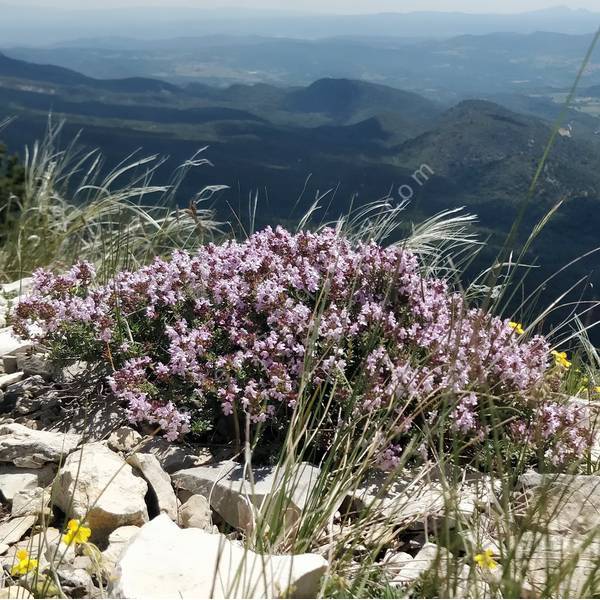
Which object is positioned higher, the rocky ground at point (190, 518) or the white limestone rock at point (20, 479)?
the rocky ground at point (190, 518)

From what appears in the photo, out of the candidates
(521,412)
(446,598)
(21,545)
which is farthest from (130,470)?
(521,412)

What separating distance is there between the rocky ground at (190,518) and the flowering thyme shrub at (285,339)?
24 cm

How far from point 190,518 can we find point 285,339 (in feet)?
3.19

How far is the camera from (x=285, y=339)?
3.59 meters

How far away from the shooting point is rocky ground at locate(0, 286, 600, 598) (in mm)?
2398

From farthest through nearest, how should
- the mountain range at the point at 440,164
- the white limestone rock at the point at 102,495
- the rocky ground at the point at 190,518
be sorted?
the mountain range at the point at 440,164, the white limestone rock at the point at 102,495, the rocky ground at the point at 190,518

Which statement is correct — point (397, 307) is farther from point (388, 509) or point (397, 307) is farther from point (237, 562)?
point (237, 562)

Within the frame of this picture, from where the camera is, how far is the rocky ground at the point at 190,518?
240cm

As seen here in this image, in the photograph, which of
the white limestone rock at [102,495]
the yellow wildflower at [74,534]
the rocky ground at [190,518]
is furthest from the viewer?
the white limestone rock at [102,495]

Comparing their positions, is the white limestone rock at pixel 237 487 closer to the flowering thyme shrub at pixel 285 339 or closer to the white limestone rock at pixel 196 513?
the white limestone rock at pixel 196 513

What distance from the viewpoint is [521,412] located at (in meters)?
3.55

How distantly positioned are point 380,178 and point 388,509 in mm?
128316

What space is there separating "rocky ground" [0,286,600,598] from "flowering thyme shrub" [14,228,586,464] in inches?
9.3

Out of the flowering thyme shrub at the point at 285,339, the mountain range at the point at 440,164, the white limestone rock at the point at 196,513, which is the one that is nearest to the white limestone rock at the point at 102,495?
the white limestone rock at the point at 196,513
